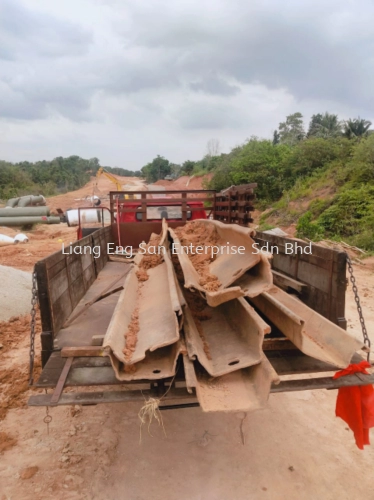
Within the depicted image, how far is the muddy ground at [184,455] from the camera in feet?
9.18

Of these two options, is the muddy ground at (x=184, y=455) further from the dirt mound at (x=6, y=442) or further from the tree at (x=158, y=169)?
the tree at (x=158, y=169)

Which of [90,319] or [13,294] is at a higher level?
[90,319]

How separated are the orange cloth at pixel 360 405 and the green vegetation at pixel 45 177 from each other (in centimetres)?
4393

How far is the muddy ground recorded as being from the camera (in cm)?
280

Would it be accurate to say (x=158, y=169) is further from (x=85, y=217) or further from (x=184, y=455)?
(x=184, y=455)

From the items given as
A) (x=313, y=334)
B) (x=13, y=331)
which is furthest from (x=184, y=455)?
(x=13, y=331)

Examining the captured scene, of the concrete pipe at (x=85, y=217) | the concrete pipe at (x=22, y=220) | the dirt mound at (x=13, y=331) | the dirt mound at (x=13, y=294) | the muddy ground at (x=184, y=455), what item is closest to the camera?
the muddy ground at (x=184, y=455)

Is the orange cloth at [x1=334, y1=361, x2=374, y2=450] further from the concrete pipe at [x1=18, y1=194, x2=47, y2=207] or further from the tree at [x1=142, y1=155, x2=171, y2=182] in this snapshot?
the tree at [x1=142, y1=155, x2=171, y2=182]

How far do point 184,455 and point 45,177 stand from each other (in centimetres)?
6020

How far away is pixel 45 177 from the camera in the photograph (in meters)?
57.3

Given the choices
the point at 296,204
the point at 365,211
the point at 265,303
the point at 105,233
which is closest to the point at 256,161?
the point at 296,204

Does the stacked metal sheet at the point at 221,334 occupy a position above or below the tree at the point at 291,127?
below

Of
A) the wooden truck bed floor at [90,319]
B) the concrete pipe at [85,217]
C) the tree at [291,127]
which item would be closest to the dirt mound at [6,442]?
the wooden truck bed floor at [90,319]

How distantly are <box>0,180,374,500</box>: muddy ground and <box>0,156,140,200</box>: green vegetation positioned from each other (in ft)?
138
